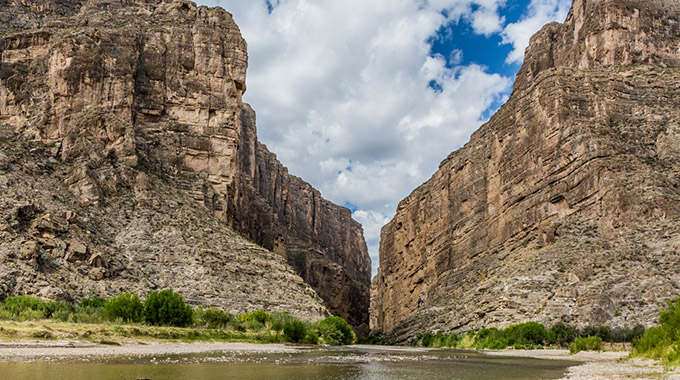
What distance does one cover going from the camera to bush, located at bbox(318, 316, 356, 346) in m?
51.2

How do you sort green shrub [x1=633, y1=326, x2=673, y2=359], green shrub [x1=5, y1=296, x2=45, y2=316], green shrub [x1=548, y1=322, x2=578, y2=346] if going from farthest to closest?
green shrub [x1=548, y1=322, x2=578, y2=346] → green shrub [x1=5, y1=296, x2=45, y2=316] → green shrub [x1=633, y1=326, x2=673, y2=359]

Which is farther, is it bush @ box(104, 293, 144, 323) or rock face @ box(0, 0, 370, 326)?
rock face @ box(0, 0, 370, 326)

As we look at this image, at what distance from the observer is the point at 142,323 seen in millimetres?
38094

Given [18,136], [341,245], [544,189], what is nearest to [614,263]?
[544,189]

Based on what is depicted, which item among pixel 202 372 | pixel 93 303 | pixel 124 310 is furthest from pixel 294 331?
pixel 202 372

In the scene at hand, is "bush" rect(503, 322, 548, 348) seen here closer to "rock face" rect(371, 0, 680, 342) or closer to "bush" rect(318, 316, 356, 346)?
"rock face" rect(371, 0, 680, 342)

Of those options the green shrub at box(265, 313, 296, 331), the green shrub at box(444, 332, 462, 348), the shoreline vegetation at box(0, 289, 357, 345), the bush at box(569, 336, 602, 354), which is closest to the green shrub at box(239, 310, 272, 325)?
the shoreline vegetation at box(0, 289, 357, 345)

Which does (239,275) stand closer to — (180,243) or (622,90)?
(180,243)

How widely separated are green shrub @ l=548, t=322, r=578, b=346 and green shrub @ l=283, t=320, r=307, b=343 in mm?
18986

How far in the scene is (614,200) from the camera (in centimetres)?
5616

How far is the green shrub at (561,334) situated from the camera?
1766 inches

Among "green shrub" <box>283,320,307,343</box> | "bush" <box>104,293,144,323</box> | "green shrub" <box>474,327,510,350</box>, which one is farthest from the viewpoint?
"green shrub" <box>474,327,510,350</box>

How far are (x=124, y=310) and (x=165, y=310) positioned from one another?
291 centimetres

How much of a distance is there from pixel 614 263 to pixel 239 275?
111 feet
